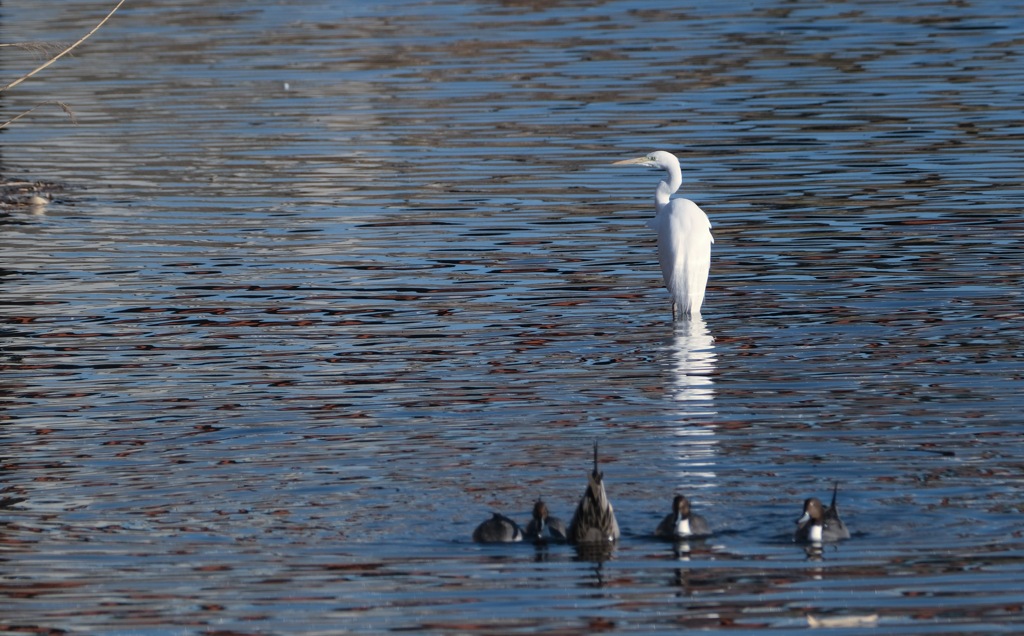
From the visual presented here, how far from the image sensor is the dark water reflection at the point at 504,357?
9094 millimetres

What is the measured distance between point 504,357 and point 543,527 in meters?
4.48

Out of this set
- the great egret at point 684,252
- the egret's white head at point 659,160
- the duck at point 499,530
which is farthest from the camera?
the egret's white head at point 659,160

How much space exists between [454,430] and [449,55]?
83.3 feet

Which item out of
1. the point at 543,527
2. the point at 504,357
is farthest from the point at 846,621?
the point at 504,357

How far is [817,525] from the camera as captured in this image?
9328 mm

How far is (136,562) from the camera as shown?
946 centimetres

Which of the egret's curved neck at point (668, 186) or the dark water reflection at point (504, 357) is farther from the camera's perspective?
the egret's curved neck at point (668, 186)

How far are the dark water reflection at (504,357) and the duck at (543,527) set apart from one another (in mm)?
168

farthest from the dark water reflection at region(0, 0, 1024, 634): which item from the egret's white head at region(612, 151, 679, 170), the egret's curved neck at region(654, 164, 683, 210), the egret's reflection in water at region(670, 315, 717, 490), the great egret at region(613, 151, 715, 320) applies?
the egret's white head at region(612, 151, 679, 170)

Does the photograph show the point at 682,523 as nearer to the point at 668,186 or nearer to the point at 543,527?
the point at 543,527

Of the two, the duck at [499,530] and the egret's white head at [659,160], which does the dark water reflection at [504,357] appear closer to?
the duck at [499,530]

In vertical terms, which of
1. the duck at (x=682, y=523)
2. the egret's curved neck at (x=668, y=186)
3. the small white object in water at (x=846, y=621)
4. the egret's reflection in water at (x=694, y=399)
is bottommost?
the small white object in water at (x=846, y=621)

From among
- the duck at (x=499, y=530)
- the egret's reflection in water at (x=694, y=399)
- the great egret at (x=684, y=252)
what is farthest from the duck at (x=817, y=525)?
the great egret at (x=684, y=252)

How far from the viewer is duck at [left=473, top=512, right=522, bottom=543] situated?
949 cm
